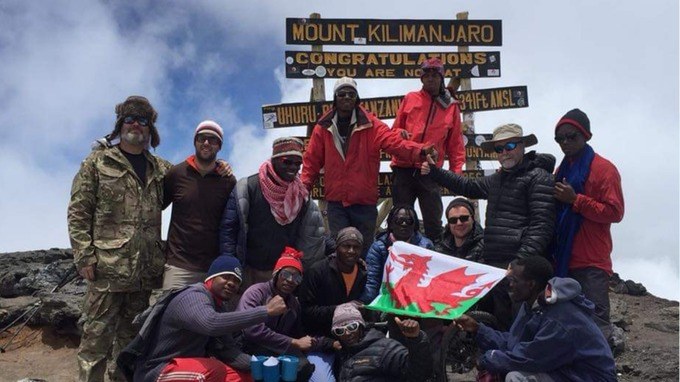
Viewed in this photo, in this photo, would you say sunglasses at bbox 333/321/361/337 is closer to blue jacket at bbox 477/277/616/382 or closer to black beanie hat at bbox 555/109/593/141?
blue jacket at bbox 477/277/616/382

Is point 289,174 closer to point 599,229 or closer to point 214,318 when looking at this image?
point 214,318

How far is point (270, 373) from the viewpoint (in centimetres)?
514

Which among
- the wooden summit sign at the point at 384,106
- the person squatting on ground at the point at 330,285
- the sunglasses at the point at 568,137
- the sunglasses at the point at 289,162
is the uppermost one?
the wooden summit sign at the point at 384,106

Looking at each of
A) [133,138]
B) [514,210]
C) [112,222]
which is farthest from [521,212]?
[112,222]

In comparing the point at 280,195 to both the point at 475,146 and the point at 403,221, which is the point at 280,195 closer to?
the point at 403,221

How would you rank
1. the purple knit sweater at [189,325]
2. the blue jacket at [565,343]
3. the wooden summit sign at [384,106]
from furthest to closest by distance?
the wooden summit sign at [384,106] < the purple knit sweater at [189,325] < the blue jacket at [565,343]

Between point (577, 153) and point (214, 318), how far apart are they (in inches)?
148

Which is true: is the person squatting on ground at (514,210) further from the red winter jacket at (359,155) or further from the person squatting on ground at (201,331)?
the person squatting on ground at (201,331)

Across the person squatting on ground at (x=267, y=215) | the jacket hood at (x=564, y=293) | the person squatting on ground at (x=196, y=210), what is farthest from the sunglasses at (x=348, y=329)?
the jacket hood at (x=564, y=293)

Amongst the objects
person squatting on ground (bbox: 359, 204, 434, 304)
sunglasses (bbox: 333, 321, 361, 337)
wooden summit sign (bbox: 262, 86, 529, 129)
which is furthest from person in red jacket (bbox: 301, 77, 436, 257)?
wooden summit sign (bbox: 262, 86, 529, 129)

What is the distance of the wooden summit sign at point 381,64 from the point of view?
34.4 ft

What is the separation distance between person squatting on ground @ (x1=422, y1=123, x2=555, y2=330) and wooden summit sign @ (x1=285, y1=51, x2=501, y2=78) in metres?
4.89

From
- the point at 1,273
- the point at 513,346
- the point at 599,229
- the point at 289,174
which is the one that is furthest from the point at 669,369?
the point at 1,273

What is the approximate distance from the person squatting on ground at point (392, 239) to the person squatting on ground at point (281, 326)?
86 cm
